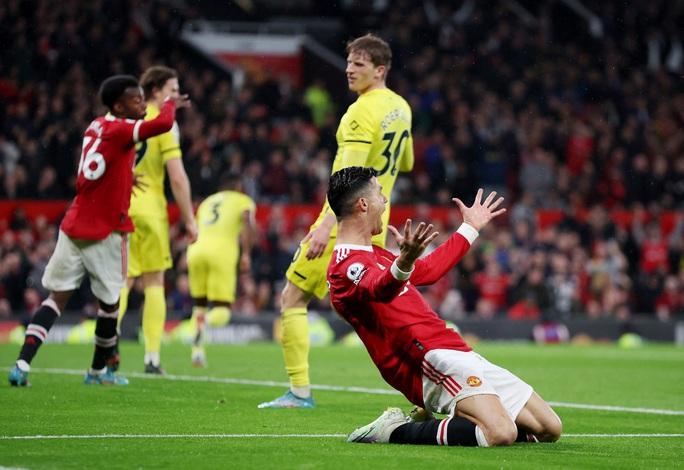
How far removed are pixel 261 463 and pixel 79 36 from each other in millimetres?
19436

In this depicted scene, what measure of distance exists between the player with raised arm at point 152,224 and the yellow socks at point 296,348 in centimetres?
281

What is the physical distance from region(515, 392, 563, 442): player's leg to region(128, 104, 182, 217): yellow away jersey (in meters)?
5.17

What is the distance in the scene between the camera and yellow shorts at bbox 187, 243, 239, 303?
15.2m

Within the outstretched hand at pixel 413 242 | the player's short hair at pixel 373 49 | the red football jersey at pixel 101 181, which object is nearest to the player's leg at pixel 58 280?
the red football jersey at pixel 101 181

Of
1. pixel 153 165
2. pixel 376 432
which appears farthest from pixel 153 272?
pixel 376 432

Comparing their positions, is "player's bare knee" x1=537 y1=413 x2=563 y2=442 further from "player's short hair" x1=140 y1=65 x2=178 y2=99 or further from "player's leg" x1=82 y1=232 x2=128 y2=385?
"player's short hair" x1=140 y1=65 x2=178 y2=99

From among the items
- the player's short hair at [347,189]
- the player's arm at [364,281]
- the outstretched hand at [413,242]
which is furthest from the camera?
the player's short hair at [347,189]

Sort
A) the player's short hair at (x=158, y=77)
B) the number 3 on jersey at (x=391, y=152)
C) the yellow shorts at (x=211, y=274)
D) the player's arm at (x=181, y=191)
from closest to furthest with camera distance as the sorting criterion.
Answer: the number 3 on jersey at (x=391, y=152), the player's arm at (x=181, y=191), the player's short hair at (x=158, y=77), the yellow shorts at (x=211, y=274)

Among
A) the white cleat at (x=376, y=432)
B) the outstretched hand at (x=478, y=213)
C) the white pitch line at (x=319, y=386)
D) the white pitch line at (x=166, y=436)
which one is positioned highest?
the outstretched hand at (x=478, y=213)

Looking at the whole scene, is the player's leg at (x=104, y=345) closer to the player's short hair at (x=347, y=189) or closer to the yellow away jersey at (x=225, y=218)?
the player's short hair at (x=347, y=189)

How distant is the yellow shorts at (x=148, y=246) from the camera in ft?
38.4

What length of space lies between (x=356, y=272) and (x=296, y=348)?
7.74ft

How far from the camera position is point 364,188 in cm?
687

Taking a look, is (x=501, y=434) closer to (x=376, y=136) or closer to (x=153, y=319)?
(x=376, y=136)
